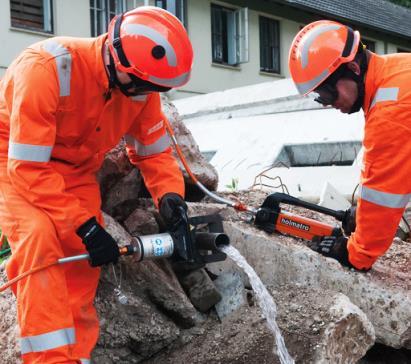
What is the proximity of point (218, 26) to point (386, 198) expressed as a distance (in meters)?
13.8

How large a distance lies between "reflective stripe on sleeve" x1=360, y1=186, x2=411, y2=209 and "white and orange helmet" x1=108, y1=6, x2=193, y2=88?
124cm

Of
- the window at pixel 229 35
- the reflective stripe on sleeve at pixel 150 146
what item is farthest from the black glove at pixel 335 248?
the window at pixel 229 35

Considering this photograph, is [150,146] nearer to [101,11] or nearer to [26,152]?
[26,152]

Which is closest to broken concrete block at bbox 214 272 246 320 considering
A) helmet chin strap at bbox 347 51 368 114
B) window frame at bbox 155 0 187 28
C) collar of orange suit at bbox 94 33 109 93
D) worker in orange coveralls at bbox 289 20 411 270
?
worker in orange coveralls at bbox 289 20 411 270

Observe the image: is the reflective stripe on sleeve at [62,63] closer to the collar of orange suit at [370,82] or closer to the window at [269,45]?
the collar of orange suit at [370,82]

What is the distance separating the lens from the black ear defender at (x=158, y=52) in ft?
9.71

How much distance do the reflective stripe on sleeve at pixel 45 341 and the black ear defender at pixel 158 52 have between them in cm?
134

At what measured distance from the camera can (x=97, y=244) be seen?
9.24ft

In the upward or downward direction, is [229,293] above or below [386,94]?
below

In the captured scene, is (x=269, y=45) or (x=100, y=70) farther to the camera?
(x=269, y=45)

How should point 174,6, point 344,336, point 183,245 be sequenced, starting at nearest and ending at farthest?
point 183,245 < point 344,336 < point 174,6

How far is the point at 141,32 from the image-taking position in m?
2.98

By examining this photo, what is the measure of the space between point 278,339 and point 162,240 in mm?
809

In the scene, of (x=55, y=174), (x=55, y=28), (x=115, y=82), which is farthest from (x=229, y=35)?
(x=55, y=174)
